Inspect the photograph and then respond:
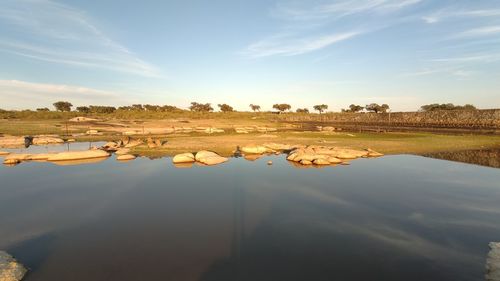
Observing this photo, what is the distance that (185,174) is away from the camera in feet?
68.5

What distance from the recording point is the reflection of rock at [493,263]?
796 centimetres

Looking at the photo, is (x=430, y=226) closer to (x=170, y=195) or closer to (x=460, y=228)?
(x=460, y=228)

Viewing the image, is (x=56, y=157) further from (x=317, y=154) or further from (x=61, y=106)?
(x=61, y=106)

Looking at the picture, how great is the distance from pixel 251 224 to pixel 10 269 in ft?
24.5

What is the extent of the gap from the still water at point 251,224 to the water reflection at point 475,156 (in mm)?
4856

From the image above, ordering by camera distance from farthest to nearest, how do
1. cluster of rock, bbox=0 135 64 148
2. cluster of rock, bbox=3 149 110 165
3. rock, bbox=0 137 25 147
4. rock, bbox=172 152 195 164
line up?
cluster of rock, bbox=0 135 64 148 < rock, bbox=0 137 25 147 < cluster of rock, bbox=3 149 110 165 < rock, bbox=172 152 195 164

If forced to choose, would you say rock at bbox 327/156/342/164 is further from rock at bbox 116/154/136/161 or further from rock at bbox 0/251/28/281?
rock at bbox 0/251/28/281

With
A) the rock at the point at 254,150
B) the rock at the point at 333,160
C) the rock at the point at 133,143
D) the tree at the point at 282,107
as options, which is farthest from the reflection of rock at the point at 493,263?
the tree at the point at 282,107

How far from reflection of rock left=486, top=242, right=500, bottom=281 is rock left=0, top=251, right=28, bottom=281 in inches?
480

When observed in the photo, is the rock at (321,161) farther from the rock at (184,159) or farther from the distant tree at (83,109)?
the distant tree at (83,109)

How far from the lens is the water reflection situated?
2498cm

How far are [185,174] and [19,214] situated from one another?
951 cm

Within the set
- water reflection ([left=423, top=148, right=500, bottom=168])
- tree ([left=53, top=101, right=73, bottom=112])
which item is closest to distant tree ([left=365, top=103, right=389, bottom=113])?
water reflection ([left=423, top=148, right=500, bottom=168])

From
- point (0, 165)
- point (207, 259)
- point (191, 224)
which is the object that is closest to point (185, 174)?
point (191, 224)
